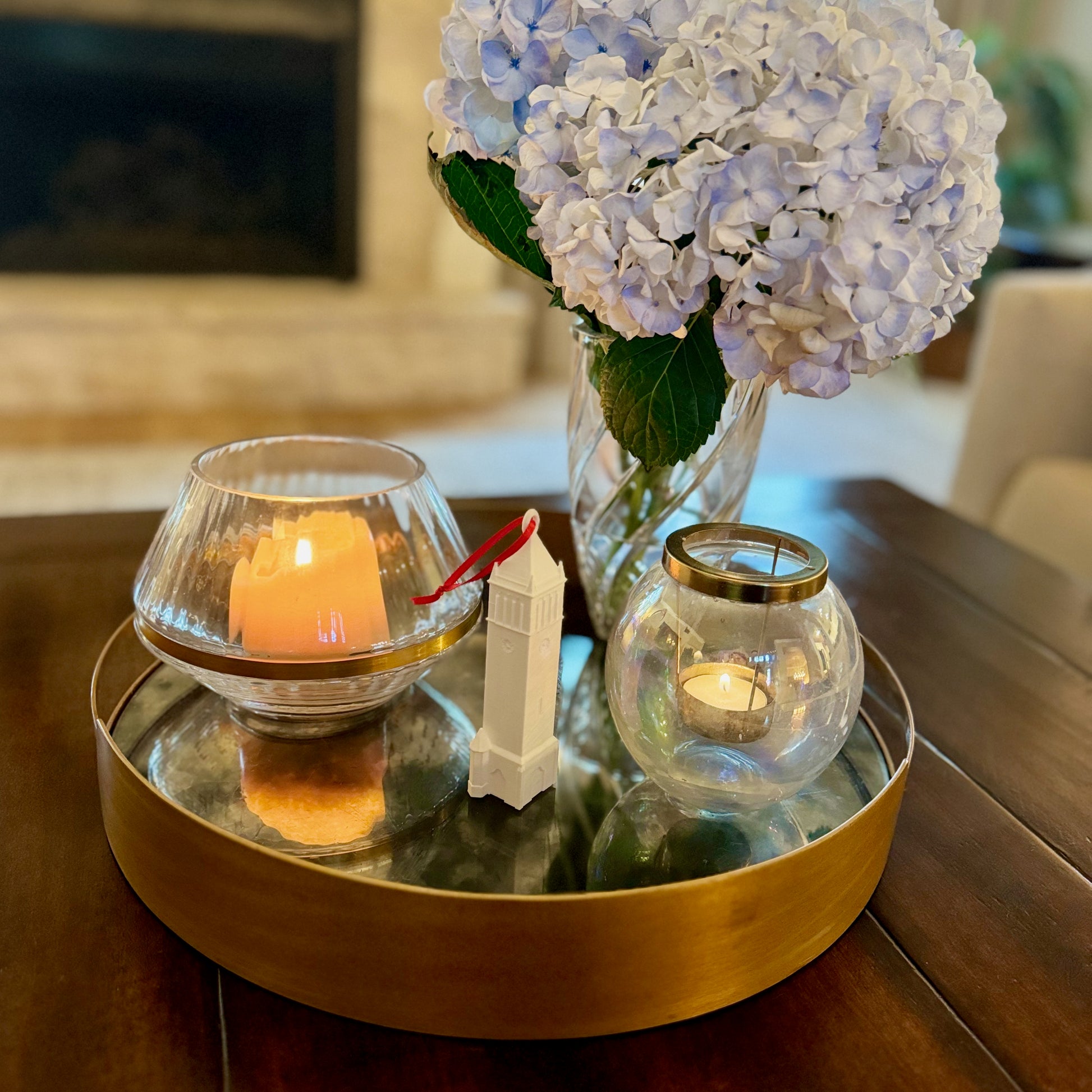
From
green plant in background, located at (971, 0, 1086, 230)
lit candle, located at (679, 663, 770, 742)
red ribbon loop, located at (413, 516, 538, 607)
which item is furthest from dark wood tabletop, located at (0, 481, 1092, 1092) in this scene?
green plant in background, located at (971, 0, 1086, 230)

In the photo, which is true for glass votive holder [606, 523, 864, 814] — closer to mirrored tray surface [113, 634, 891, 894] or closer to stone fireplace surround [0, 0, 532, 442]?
mirrored tray surface [113, 634, 891, 894]

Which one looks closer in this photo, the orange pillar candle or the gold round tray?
the gold round tray

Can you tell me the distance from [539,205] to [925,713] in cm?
43

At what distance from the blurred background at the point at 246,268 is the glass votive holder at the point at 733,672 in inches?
74.4

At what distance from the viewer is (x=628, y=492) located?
70 centimetres

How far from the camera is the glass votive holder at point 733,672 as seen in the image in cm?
50

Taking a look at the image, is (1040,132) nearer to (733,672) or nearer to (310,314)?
(310,314)

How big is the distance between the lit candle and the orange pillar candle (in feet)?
0.58

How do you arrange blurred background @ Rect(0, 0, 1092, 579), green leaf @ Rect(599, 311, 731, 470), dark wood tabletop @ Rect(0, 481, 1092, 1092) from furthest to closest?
blurred background @ Rect(0, 0, 1092, 579) < green leaf @ Rect(599, 311, 731, 470) < dark wood tabletop @ Rect(0, 481, 1092, 1092)

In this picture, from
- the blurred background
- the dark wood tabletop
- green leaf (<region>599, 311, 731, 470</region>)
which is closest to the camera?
the dark wood tabletop

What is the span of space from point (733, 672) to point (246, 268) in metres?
2.76

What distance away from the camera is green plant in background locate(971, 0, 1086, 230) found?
3605mm

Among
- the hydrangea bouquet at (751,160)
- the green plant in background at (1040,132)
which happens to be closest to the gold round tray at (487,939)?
the hydrangea bouquet at (751,160)

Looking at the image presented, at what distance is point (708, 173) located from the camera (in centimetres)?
44
